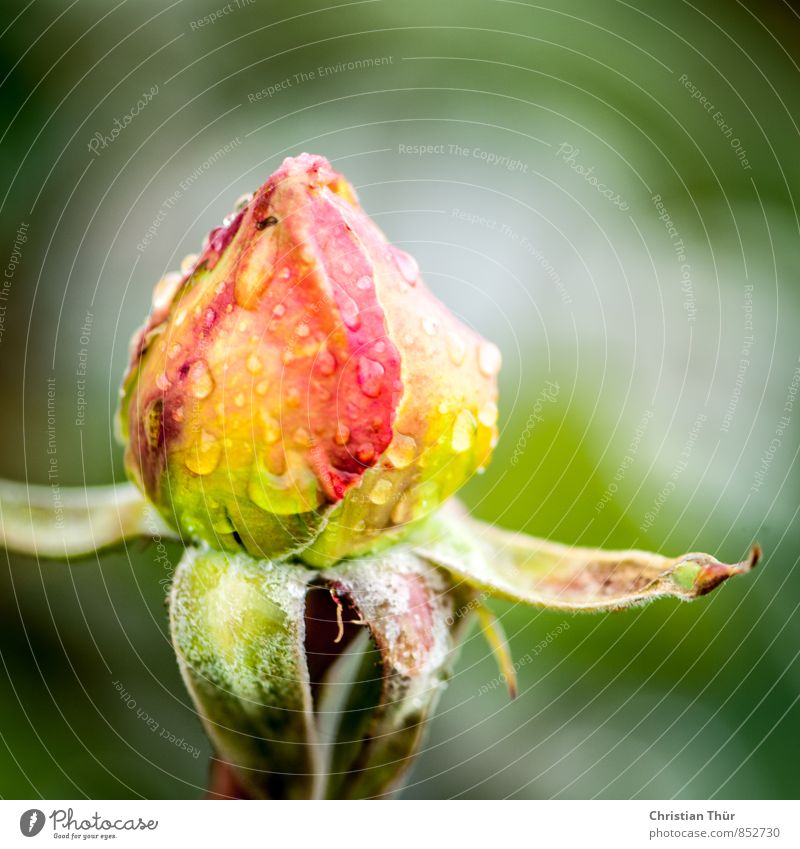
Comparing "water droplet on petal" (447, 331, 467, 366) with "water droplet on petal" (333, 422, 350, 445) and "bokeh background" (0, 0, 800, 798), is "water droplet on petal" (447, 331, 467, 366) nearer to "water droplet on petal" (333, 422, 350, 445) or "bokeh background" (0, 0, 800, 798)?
"water droplet on petal" (333, 422, 350, 445)

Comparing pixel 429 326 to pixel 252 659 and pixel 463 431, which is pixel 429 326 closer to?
pixel 463 431

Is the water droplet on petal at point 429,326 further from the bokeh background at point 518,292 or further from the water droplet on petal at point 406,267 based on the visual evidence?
the bokeh background at point 518,292

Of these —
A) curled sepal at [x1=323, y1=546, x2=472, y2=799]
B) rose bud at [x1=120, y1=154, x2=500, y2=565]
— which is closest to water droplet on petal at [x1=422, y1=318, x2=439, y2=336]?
rose bud at [x1=120, y1=154, x2=500, y2=565]

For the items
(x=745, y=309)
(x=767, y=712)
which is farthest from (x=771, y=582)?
(x=745, y=309)

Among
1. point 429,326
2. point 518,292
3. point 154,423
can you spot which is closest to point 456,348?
point 429,326
